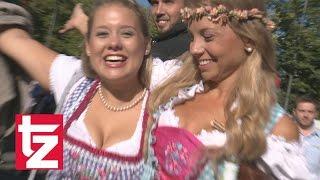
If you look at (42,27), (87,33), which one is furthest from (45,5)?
(87,33)

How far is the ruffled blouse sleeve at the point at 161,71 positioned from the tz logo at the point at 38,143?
1.27 ft

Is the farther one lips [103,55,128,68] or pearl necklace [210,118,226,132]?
lips [103,55,128,68]

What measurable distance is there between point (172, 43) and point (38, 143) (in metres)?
0.95

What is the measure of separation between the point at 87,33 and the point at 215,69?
1.82 ft

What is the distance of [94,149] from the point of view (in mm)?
1952

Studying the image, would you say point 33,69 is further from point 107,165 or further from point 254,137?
point 254,137

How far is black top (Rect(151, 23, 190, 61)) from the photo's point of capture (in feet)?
8.40

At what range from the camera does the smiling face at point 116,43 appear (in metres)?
1.98

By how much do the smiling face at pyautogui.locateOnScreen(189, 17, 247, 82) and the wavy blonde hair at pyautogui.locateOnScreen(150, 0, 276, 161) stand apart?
26 millimetres

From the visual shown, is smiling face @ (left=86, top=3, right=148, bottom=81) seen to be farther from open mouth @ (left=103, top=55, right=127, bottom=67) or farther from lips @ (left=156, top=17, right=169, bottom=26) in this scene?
lips @ (left=156, top=17, right=169, bottom=26)

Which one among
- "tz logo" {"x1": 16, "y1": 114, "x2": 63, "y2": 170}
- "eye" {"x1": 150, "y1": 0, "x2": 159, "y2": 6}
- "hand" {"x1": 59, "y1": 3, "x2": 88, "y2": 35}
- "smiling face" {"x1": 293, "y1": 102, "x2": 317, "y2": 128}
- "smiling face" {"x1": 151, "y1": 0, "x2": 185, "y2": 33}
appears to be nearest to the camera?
"tz logo" {"x1": 16, "y1": 114, "x2": 63, "y2": 170}

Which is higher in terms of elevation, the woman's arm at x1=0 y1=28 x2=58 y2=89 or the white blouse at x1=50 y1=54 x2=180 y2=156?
the woman's arm at x1=0 y1=28 x2=58 y2=89

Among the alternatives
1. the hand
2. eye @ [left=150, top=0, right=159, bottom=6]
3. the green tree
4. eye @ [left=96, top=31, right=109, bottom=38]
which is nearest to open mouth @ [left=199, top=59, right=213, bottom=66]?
eye @ [left=96, top=31, right=109, bottom=38]

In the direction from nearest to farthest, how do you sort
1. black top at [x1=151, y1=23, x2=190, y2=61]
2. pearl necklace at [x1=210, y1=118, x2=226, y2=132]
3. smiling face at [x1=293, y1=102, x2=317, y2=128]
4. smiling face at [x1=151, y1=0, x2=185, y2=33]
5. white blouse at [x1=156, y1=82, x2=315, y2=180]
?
white blouse at [x1=156, y1=82, x2=315, y2=180], pearl necklace at [x1=210, y1=118, x2=226, y2=132], black top at [x1=151, y1=23, x2=190, y2=61], smiling face at [x1=151, y1=0, x2=185, y2=33], smiling face at [x1=293, y1=102, x2=317, y2=128]
